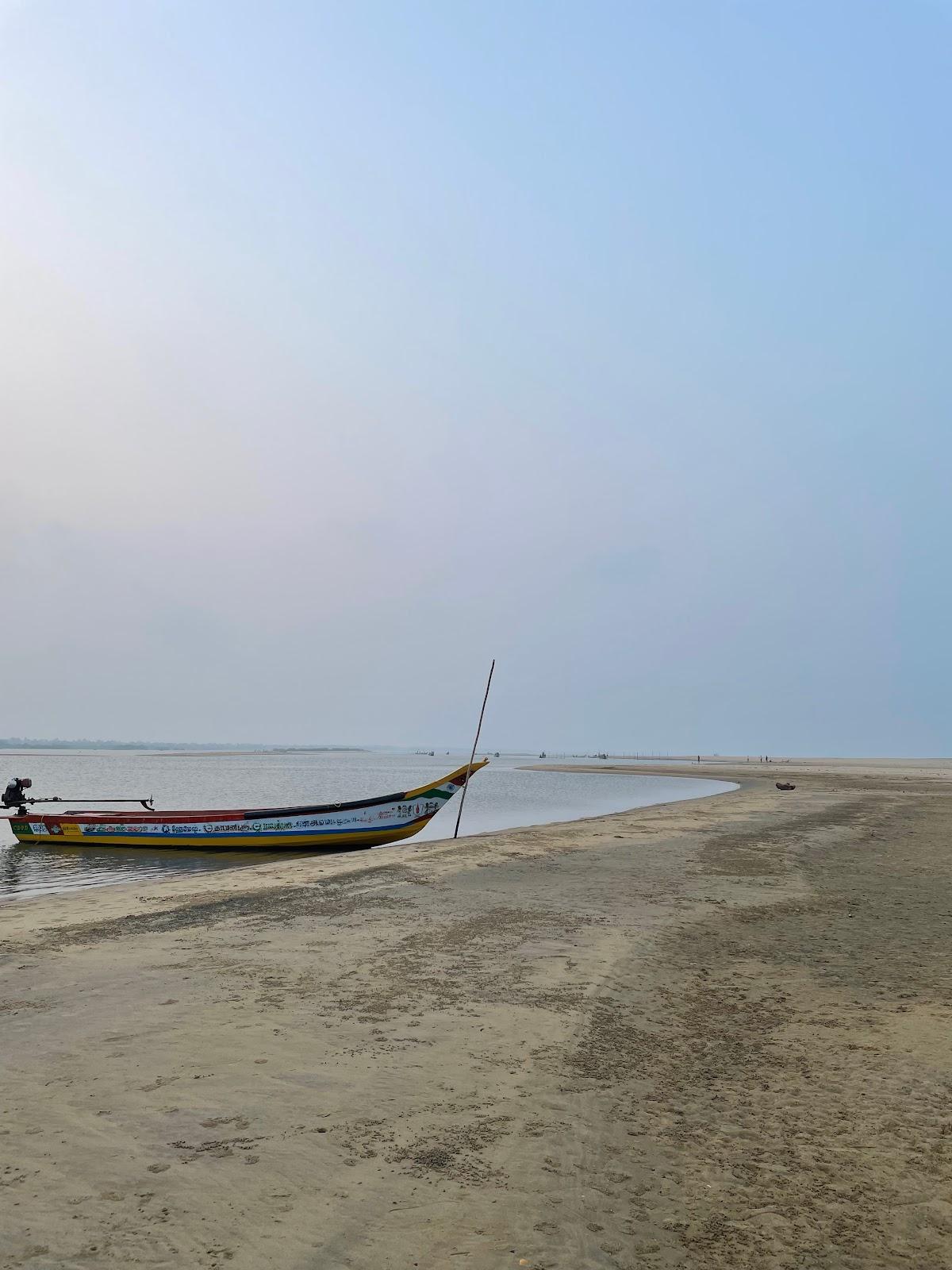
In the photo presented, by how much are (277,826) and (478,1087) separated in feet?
60.8

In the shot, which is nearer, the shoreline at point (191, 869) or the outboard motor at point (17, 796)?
the shoreline at point (191, 869)

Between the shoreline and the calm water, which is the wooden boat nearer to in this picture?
the shoreline

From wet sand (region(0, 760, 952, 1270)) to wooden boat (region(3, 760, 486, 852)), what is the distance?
1131 cm

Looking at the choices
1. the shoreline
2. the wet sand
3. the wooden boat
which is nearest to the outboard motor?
the shoreline

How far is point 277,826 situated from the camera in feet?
74.9

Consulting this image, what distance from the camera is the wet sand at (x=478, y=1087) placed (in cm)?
379

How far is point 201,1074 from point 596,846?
548 inches

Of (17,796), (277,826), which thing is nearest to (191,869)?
(277,826)

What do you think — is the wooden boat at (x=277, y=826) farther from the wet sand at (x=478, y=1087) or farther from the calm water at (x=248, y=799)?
the wet sand at (x=478, y=1087)

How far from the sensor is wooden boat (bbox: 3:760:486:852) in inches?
899

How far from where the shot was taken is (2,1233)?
12.1ft

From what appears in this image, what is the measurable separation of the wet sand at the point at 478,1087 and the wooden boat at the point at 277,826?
1131 centimetres

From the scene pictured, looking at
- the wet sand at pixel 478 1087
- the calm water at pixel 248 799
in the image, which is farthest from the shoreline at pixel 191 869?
the wet sand at pixel 478 1087

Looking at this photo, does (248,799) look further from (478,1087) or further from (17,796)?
(478,1087)
